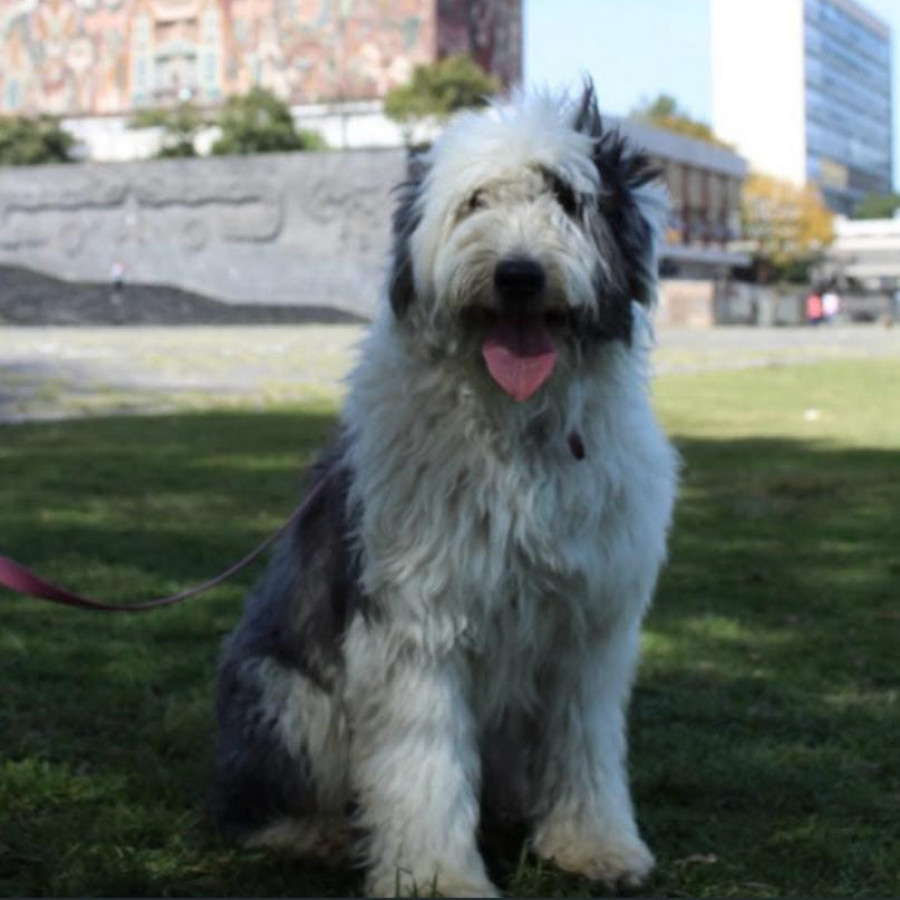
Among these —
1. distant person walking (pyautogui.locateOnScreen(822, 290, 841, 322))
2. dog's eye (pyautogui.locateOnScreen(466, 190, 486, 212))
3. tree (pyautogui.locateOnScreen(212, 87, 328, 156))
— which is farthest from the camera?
distant person walking (pyautogui.locateOnScreen(822, 290, 841, 322))

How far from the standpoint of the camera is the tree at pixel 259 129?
67938 millimetres

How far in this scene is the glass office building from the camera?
509 feet

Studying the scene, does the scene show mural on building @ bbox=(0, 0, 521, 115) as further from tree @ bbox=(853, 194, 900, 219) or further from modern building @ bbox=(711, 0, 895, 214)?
tree @ bbox=(853, 194, 900, 219)

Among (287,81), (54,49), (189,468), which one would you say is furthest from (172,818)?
(54,49)

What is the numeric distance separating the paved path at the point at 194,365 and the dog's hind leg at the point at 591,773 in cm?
94

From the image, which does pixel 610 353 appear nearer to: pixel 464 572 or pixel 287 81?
pixel 464 572

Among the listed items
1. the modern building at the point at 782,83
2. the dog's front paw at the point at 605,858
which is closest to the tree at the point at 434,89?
the dog's front paw at the point at 605,858

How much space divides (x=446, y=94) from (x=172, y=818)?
66.3m

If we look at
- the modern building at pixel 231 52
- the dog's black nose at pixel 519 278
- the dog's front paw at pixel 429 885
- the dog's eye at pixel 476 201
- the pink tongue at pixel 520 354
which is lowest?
the dog's front paw at pixel 429 885

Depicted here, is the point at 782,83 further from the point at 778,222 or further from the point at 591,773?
the point at 591,773

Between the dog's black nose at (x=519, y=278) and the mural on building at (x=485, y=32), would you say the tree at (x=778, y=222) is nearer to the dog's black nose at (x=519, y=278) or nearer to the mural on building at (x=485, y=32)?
the mural on building at (x=485, y=32)

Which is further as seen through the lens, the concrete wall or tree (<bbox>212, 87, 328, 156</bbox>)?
tree (<bbox>212, 87, 328, 156</bbox>)

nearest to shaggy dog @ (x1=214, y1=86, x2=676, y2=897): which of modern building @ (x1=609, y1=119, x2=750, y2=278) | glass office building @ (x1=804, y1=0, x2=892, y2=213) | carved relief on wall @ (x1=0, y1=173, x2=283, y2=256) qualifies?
carved relief on wall @ (x1=0, y1=173, x2=283, y2=256)

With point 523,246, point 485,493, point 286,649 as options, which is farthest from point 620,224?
point 286,649
